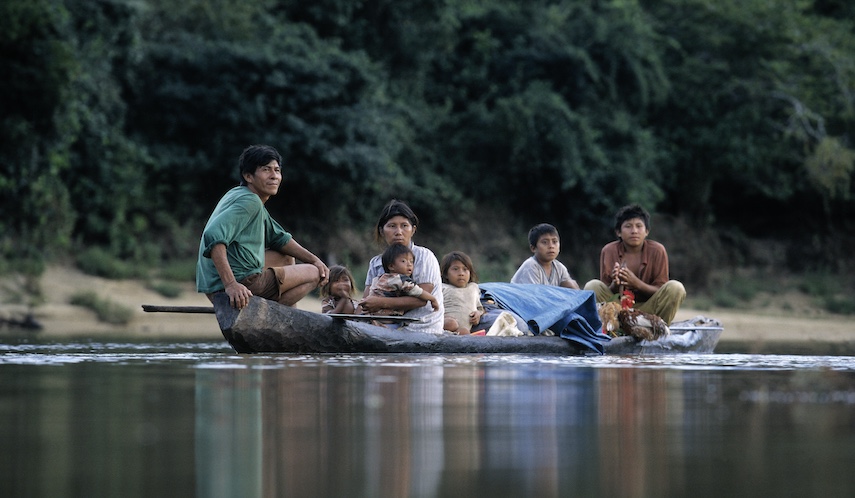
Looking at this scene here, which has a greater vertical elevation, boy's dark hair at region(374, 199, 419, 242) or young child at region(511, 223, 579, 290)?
boy's dark hair at region(374, 199, 419, 242)

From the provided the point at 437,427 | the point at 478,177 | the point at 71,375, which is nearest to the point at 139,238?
the point at 478,177

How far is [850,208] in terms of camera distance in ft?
96.7

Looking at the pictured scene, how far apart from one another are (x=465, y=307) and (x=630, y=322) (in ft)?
4.77

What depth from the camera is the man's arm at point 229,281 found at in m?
8.36

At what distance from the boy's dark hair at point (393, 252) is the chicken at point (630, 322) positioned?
2127 millimetres

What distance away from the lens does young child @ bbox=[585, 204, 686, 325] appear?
11.0 meters

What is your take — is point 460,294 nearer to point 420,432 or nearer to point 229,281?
point 229,281

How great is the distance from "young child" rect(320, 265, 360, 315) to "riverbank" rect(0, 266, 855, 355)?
224 inches

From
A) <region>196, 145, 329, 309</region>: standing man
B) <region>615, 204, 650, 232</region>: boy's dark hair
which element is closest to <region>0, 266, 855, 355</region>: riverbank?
<region>615, 204, 650, 232</region>: boy's dark hair

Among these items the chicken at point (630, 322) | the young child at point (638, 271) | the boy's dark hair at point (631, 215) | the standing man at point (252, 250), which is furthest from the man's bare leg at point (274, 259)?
the boy's dark hair at point (631, 215)

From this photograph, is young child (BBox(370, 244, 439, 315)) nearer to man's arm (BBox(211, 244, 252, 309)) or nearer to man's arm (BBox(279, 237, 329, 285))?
man's arm (BBox(279, 237, 329, 285))

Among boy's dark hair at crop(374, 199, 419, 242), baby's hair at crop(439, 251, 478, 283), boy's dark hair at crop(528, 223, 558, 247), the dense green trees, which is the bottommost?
baby's hair at crop(439, 251, 478, 283)

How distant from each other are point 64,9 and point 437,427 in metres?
15.9

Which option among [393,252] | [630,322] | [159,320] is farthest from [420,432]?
[159,320]
